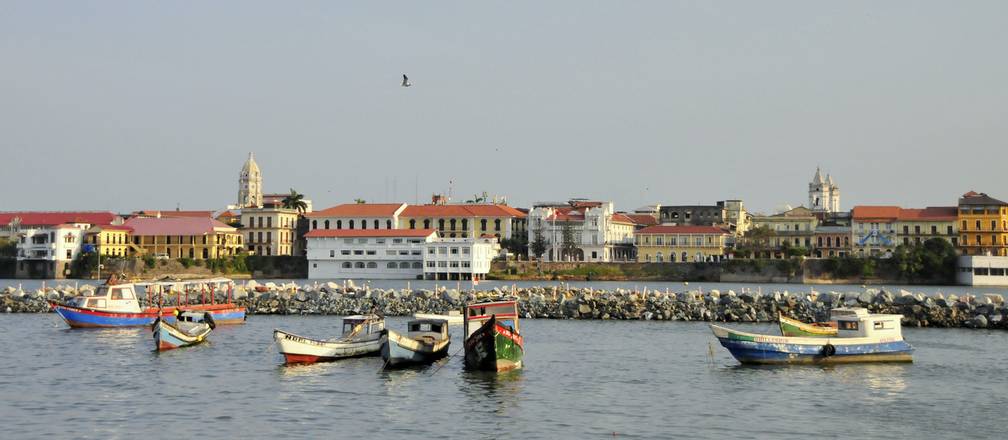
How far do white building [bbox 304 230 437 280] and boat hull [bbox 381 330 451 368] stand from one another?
2648 inches

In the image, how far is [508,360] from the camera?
31.5 metres

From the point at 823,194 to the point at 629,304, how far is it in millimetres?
142287

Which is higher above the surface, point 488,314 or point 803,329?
point 488,314

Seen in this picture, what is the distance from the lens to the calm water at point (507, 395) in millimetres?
23625

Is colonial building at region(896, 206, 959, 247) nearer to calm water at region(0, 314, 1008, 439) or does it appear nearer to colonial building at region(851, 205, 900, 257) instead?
colonial building at region(851, 205, 900, 257)

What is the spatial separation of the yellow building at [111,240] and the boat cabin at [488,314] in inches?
3200

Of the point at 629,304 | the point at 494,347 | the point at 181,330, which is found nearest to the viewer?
the point at 494,347

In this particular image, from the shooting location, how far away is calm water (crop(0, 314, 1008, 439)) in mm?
23625

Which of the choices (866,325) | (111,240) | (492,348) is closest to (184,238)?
(111,240)

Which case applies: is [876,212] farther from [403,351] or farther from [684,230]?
[403,351]

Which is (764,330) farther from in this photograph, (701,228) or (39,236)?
(39,236)

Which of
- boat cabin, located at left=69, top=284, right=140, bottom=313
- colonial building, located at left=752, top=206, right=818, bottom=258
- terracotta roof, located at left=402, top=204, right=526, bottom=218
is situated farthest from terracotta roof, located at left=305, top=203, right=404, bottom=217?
boat cabin, located at left=69, top=284, right=140, bottom=313

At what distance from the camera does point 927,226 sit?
4395 inches

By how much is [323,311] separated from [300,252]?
69132 mm
